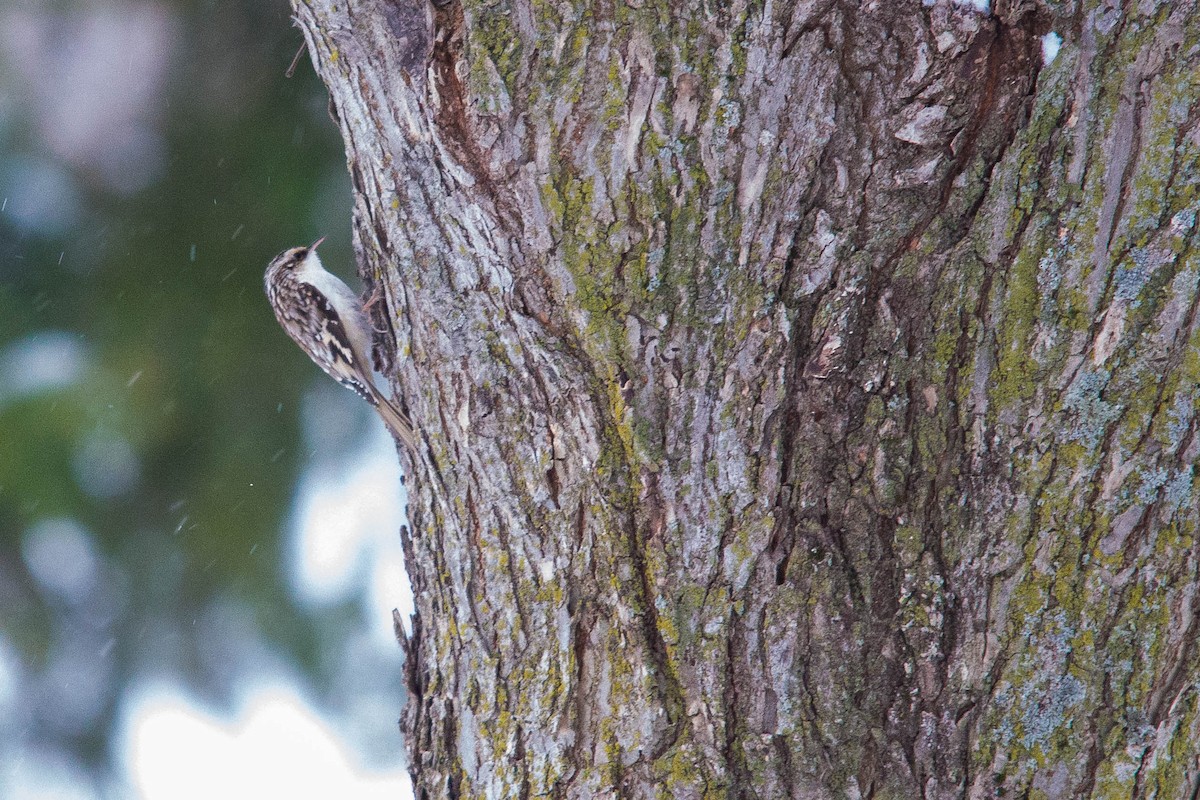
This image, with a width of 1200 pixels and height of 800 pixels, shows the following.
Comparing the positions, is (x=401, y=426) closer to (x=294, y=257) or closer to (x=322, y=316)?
(x=294, y=257)

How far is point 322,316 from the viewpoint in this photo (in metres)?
2.62

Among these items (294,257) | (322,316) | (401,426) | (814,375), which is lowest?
(814,375)

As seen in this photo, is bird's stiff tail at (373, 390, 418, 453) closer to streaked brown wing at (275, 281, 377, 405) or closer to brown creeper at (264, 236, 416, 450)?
brown creeper at (264, 236, 416, 450)

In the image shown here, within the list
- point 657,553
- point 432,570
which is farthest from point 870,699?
point 432,570

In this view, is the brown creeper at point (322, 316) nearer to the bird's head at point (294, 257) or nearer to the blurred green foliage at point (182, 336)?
the bird's head at point (294, 257)

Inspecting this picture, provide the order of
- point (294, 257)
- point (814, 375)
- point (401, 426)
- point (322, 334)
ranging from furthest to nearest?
point (322, 334) → point (294, 257) → point (401, 426) → point (814, 375)

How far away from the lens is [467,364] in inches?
48.4

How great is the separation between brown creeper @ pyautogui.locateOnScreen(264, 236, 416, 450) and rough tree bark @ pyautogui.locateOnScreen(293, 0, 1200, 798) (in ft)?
2.50

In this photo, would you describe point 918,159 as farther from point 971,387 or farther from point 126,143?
point 126,143

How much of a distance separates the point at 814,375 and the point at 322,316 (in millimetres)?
1821

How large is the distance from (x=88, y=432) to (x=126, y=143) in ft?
1.82

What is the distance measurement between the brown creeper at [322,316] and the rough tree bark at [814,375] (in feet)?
2.50

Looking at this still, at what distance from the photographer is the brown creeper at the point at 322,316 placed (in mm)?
2098

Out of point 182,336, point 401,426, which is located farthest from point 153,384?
point 401,426
